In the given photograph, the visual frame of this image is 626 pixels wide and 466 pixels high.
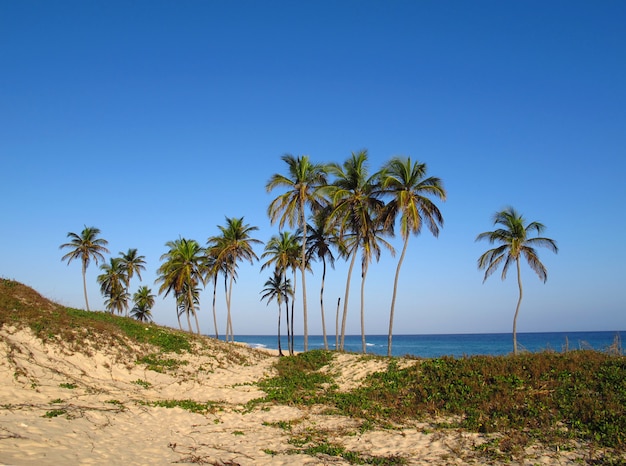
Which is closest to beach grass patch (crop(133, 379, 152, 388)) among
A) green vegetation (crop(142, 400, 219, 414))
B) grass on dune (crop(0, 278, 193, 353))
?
green vegetation (crop(142, 400, 219, 414))

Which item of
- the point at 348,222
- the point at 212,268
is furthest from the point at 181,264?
the point at 348,222

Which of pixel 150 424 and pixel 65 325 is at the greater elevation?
pixel 65 325

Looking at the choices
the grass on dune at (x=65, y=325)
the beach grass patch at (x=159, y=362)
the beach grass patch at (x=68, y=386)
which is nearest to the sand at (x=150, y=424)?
the beach grass patch at (x=68, y=386)

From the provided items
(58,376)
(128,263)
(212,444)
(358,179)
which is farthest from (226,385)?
(128,263)

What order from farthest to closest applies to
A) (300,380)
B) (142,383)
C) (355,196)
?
(355,196), (300,380), (142,383)

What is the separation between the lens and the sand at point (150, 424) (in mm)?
8509

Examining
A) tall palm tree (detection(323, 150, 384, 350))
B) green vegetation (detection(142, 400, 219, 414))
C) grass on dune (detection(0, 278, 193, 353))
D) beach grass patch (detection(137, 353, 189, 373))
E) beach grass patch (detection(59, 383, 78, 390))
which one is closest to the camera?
green vegetation (detection(142, 400, 219, 414))

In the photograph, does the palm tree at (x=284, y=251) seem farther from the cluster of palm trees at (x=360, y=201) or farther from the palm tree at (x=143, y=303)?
the palm tree at (x=143, y=303)

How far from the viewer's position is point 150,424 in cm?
1135

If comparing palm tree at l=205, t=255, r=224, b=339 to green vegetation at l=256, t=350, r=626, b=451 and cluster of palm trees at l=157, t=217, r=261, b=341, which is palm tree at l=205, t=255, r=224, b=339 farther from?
green vegetation at l=256, t=350, r=626, b=451

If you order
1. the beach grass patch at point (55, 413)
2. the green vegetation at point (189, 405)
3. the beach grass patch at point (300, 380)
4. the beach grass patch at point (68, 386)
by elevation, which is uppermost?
the beach grass patch at point (55, 413)

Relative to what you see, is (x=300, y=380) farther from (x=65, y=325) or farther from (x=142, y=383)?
(x=65, y=325)

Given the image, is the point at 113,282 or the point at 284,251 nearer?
the point at 284,251

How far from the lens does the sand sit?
851 cm
